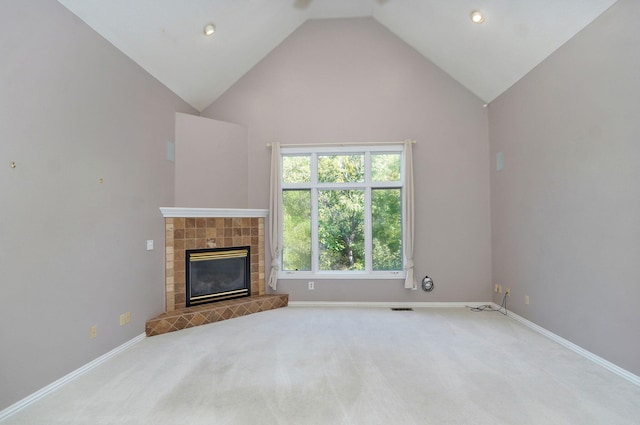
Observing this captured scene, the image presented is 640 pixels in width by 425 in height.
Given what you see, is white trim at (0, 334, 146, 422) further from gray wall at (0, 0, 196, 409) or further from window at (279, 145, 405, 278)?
window at (279, 145, 405, 278)

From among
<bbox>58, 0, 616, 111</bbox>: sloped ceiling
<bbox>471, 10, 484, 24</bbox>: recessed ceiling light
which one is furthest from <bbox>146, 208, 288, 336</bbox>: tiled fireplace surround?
<bbox>471, 10, 484, 24</bbox>: recessed ceiling light

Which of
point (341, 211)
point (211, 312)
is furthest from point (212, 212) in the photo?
point (341, 211)

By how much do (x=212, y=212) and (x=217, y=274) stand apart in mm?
889

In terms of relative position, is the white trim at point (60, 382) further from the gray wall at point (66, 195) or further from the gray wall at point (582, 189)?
the gray wall at point (582, 189)

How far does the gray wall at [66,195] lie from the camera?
7.06 feet

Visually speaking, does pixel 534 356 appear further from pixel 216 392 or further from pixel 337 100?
pixel 337 100

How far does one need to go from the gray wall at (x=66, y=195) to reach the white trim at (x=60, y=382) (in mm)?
48

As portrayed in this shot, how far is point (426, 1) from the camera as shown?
376 cm

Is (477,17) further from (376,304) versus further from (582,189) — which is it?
(376,304)

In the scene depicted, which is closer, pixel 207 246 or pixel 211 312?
pixel 211 312

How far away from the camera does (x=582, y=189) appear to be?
2.93 m

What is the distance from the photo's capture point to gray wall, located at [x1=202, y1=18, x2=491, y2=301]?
462 centimetres

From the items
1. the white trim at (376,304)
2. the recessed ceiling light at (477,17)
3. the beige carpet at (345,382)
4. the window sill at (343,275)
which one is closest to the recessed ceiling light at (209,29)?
the recessed ceiling light at (477,17)

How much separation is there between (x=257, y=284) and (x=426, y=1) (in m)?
4.41
